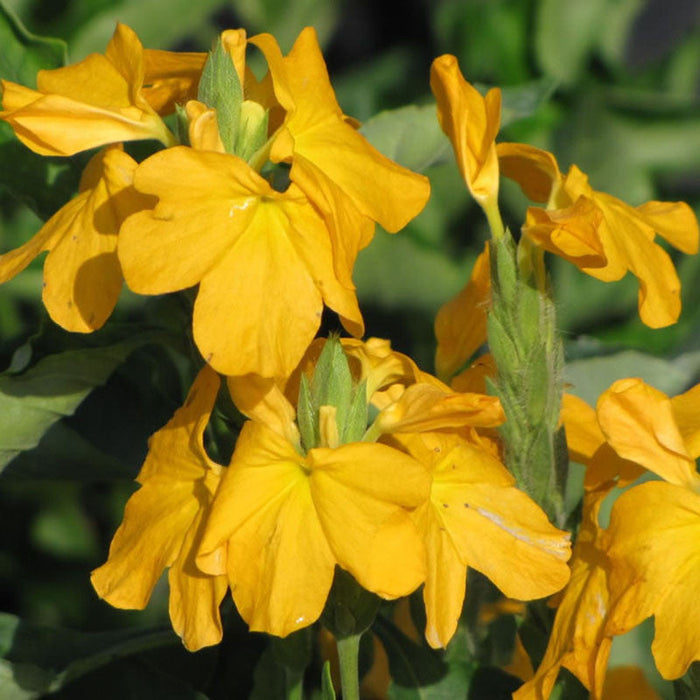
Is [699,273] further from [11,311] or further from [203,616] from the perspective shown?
[203,616]

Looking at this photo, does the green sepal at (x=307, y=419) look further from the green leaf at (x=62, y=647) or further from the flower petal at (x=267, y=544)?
the green leaf at (x=62, y=647)

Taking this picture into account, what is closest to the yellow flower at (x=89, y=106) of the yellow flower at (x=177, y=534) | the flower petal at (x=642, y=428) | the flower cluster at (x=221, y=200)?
the flower cluster at (x=221, y=200)

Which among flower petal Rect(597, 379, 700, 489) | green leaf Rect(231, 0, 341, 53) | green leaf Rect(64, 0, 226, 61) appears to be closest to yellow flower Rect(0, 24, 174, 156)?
flower petal Rect(597, 379, 700, 489)

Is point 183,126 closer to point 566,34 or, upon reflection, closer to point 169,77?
point 169,77

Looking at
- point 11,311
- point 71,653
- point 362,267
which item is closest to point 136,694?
point 71,653

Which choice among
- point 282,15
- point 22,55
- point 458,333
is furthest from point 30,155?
point 282,15

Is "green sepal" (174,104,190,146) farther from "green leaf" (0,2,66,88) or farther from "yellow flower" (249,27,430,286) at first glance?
"green leaf" (0,2,66,88)
